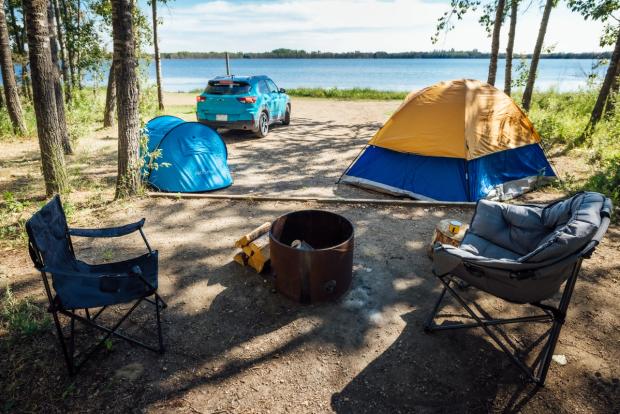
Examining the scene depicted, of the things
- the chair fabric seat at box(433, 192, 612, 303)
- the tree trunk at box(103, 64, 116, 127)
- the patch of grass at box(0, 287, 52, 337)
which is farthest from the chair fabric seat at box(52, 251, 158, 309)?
the tree trunk at box(103, 64, 116, 127)

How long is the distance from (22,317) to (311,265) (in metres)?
2.82

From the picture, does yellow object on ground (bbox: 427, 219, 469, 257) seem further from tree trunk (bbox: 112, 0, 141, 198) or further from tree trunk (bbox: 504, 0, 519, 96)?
tree trunk (bbox: 504, 0, 519, 96)

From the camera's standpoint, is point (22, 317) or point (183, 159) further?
point (183, 159)

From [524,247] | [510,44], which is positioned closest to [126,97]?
[524,247]

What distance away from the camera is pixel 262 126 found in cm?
1177

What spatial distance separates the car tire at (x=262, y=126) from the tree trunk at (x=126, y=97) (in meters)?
5.34

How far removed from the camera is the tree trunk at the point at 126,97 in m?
5.75

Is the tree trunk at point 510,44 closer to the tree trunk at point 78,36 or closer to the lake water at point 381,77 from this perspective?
the lake water at point 381,77

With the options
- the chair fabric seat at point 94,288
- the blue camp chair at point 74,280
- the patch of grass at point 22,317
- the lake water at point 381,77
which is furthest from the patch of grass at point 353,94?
the chair fabric seat at point 94,288

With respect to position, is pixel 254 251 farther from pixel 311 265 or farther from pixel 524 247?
pixel 524 247

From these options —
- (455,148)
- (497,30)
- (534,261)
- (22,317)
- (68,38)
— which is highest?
(68,38)

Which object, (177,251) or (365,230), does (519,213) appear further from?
(177,251)

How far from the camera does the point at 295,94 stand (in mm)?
26609

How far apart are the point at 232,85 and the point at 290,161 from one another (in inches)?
124
